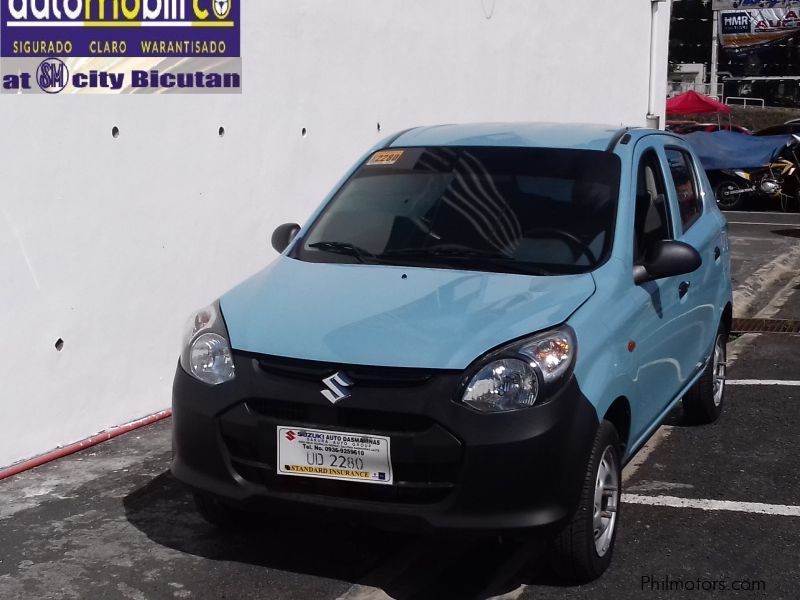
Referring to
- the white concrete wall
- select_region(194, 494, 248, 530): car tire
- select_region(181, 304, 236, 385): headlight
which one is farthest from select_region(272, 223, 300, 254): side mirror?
select_region(194, 494, 248, 530): car tire

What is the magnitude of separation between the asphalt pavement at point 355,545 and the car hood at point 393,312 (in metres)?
0.68

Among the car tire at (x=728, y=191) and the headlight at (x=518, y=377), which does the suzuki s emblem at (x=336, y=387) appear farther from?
the car tire at (x=728, y=191)

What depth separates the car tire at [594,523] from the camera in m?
4.01

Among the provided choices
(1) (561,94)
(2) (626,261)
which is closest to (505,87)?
(1) (561,94)

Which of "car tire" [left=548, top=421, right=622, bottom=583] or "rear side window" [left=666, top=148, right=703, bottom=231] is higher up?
"rear side window" [left=666, top=148, right=703, bottom=231]

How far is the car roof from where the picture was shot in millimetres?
5227

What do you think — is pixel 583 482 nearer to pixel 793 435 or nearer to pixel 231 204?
pixel 793 435

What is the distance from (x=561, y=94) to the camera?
11922mm

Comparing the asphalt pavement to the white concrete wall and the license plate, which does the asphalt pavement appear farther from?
the white concrete wall

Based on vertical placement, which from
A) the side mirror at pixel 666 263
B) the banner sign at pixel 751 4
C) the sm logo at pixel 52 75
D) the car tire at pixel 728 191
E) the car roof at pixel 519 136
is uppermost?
the banner sign at pixel 751 4

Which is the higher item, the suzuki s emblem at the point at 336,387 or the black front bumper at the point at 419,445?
the suzuki s emblem at the point at 336,387

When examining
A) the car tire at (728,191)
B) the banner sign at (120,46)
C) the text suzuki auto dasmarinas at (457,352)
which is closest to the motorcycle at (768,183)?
the car tire at (728,191)

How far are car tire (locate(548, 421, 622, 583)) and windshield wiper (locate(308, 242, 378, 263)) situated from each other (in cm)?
127

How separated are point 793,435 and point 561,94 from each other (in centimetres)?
637
